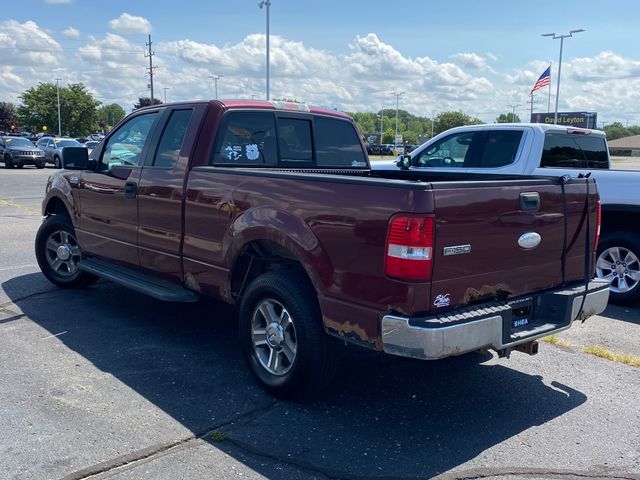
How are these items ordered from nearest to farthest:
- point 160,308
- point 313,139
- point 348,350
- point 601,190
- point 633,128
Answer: point 348,350 < point 313,139 < point 160,308 < point 601,190 < point 633,128

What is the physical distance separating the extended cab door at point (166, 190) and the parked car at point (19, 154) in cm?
2817

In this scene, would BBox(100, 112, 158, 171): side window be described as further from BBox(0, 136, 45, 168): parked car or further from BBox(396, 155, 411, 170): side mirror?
BBox(0, 136, 45, 168): parked car

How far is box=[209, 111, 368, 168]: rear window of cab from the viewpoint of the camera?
208 inches

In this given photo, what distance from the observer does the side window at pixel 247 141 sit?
5.23 meters

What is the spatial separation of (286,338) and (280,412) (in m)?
0.48

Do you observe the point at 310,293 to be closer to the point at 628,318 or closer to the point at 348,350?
the point at 348,350

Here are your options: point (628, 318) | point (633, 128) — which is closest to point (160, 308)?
point (628, 318)

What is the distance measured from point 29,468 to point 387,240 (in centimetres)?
226

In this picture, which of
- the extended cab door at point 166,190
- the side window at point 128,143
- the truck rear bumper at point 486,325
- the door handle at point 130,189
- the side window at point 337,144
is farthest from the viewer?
the side window at point 337,144

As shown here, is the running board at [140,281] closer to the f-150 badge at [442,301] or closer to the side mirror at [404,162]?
the f-150 badge at [442,301]

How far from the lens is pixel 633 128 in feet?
523

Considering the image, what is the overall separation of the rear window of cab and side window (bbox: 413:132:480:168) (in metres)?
2.21

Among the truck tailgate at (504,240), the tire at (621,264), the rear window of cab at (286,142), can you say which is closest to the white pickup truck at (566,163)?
the tire at (621,264)

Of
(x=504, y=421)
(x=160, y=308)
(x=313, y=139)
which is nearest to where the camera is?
(x=504, y=421)
